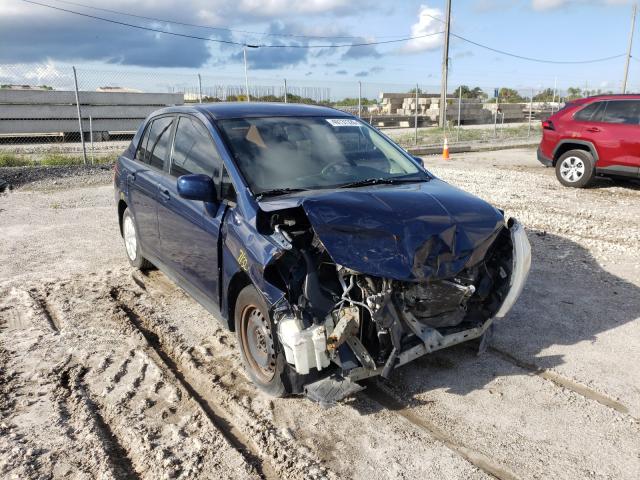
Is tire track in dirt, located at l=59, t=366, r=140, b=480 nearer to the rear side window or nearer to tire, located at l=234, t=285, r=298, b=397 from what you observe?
tire, located at l=234, t=285, r=298, b=397

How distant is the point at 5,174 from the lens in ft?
42.4

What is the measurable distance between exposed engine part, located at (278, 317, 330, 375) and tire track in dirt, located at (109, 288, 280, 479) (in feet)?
1.74

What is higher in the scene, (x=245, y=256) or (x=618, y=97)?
(x=618, y=97)

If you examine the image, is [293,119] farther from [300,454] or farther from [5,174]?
[5,174]

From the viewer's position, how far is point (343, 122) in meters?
4.93

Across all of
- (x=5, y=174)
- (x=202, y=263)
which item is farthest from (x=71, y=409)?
(x=5, y=174)

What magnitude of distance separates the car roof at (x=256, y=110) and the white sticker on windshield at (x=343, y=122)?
0.09 meters

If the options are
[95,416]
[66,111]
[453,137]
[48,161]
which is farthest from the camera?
[453,137]

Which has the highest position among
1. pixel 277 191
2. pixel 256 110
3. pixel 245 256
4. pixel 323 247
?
pixel 256 110

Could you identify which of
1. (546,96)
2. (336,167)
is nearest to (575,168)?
(336,167)

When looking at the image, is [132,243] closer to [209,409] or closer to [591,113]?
Answer: [209,409]

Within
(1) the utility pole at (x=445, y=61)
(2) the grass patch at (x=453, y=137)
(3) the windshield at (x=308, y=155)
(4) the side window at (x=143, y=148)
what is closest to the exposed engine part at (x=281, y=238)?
(3) the windshield at (x=308, y=155)

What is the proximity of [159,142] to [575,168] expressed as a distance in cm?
914

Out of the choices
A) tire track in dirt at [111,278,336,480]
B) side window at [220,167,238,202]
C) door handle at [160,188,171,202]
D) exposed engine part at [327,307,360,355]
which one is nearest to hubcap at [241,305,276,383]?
tire track in dirt at [111,278,336,480]
